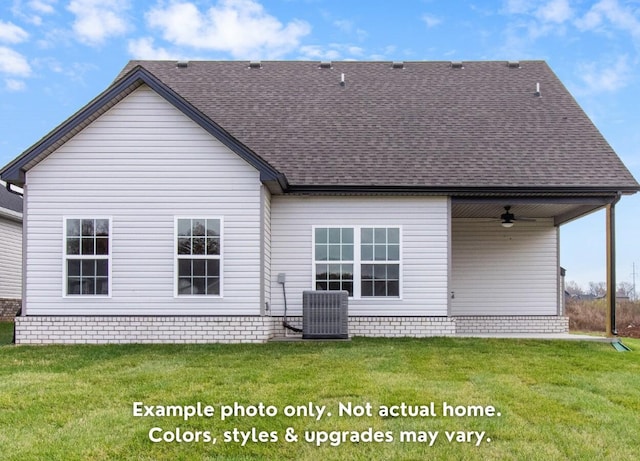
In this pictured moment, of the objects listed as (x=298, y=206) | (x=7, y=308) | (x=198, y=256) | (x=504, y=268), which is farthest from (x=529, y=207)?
(x=7, y=308)

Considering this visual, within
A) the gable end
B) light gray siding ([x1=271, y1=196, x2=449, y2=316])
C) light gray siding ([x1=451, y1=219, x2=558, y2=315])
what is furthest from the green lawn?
light gray siding ([x1=451, y1=219, x2=558, y2=315])

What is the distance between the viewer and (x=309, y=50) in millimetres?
19391

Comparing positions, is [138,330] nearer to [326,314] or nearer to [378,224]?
[326,314]

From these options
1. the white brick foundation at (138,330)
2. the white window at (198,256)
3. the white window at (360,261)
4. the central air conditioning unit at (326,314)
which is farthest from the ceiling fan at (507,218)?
the white window at (198,256)

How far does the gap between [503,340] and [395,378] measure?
5.28 meters

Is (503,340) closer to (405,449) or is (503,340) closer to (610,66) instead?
(610,66)

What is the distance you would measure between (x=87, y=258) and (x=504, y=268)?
9.23 metres

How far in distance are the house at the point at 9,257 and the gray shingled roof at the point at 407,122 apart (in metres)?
7.69

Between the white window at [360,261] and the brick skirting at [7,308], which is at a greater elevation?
the white window at [360,261]

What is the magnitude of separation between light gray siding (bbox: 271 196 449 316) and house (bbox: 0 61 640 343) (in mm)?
27

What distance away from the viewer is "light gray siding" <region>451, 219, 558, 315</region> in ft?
49.2

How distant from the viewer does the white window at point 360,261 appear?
40.6ft

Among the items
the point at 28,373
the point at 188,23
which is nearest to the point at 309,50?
the point at 188,23

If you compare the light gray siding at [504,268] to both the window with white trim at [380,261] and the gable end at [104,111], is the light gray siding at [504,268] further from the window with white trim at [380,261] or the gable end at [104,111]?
the gable end at [104,111]
